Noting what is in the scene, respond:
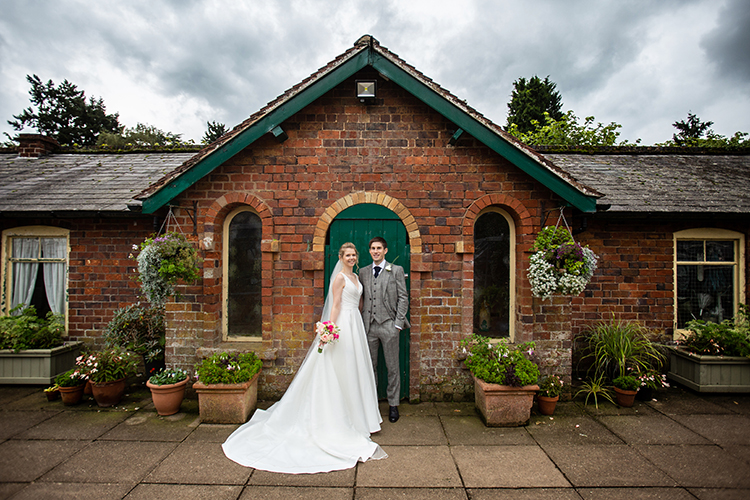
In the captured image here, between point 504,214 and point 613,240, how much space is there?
231 cm

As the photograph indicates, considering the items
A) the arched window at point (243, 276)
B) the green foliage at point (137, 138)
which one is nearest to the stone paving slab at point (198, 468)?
the arched window at point (243, 276)

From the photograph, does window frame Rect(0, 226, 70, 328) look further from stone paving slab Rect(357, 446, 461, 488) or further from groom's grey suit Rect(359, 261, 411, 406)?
stone paving slab Rect(357, 446, 461, 488)

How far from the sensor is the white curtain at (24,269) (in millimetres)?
6180

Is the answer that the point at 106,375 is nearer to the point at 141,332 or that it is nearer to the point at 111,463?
the point at 141,332

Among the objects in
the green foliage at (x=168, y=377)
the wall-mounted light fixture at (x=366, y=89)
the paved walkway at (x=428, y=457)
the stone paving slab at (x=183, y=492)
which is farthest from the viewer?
the wall-mounted light fixture at (x=366, y=89)

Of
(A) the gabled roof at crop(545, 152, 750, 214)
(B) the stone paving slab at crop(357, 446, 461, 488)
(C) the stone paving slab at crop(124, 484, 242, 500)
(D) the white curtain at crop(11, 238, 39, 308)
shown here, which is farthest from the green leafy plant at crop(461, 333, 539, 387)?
(D) the white curtain at crop(11, 238, 39, 308)

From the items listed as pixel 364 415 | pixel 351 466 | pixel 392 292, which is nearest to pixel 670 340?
pixel 392 292

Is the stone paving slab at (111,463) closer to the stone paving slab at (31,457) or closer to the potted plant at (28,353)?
the stone paving slab at (31,457)

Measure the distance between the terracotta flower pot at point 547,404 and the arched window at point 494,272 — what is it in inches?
35.3

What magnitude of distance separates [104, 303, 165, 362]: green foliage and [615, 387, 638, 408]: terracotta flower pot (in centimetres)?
677

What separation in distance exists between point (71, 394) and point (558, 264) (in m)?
6.76

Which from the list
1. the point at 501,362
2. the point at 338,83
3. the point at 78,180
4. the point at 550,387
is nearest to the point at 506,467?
the point at 501,362

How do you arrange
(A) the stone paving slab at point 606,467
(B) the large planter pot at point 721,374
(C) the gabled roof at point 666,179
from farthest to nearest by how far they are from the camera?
(C) the gabled roof at point 666,179, (B) the large planter pot at point 721,374, (A) the stone paving slab at point 606,467

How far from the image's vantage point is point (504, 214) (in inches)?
203
